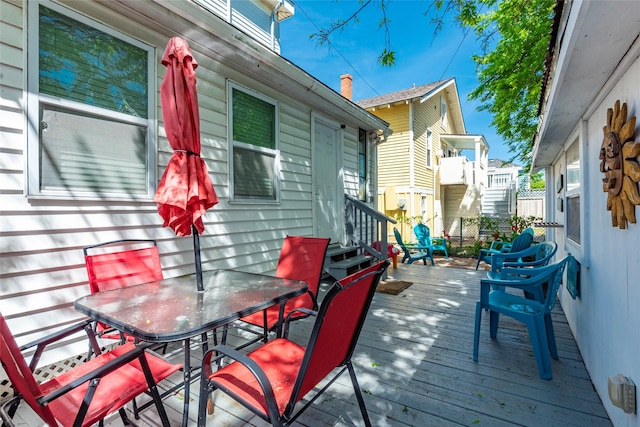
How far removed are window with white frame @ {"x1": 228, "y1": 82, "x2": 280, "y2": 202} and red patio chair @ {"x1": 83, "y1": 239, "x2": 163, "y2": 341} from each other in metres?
1.45

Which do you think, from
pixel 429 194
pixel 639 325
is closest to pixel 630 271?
pixel 639 325

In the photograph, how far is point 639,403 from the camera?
4.97 feet

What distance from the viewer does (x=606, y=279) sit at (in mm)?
2045

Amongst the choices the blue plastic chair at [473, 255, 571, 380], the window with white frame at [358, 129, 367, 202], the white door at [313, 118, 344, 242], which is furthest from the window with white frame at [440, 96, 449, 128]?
the blue plastic chair at [473, 255, 571, 380]

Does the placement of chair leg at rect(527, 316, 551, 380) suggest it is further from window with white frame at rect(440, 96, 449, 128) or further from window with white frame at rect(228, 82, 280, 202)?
window with white frame at rect(440, 96, 449, 128)

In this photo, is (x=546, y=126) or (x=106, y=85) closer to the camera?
(x=106, y=85)

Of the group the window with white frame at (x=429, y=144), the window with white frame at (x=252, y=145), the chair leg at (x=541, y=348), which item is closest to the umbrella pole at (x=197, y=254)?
the window with white frame at (x=252, y=145)

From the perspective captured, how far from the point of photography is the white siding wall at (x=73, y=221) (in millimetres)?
2209

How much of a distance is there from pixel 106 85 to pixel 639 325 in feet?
13.5

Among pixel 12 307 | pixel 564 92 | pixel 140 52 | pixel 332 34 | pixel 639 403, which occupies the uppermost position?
pixel 332 34

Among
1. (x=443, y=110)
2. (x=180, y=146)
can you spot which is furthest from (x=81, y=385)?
(x=443, y=110)

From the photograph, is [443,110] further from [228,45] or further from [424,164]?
[228,45]

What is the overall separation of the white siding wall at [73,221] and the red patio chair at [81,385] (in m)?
0.96

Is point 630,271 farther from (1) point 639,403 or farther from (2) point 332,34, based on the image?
(2) point 332,34
